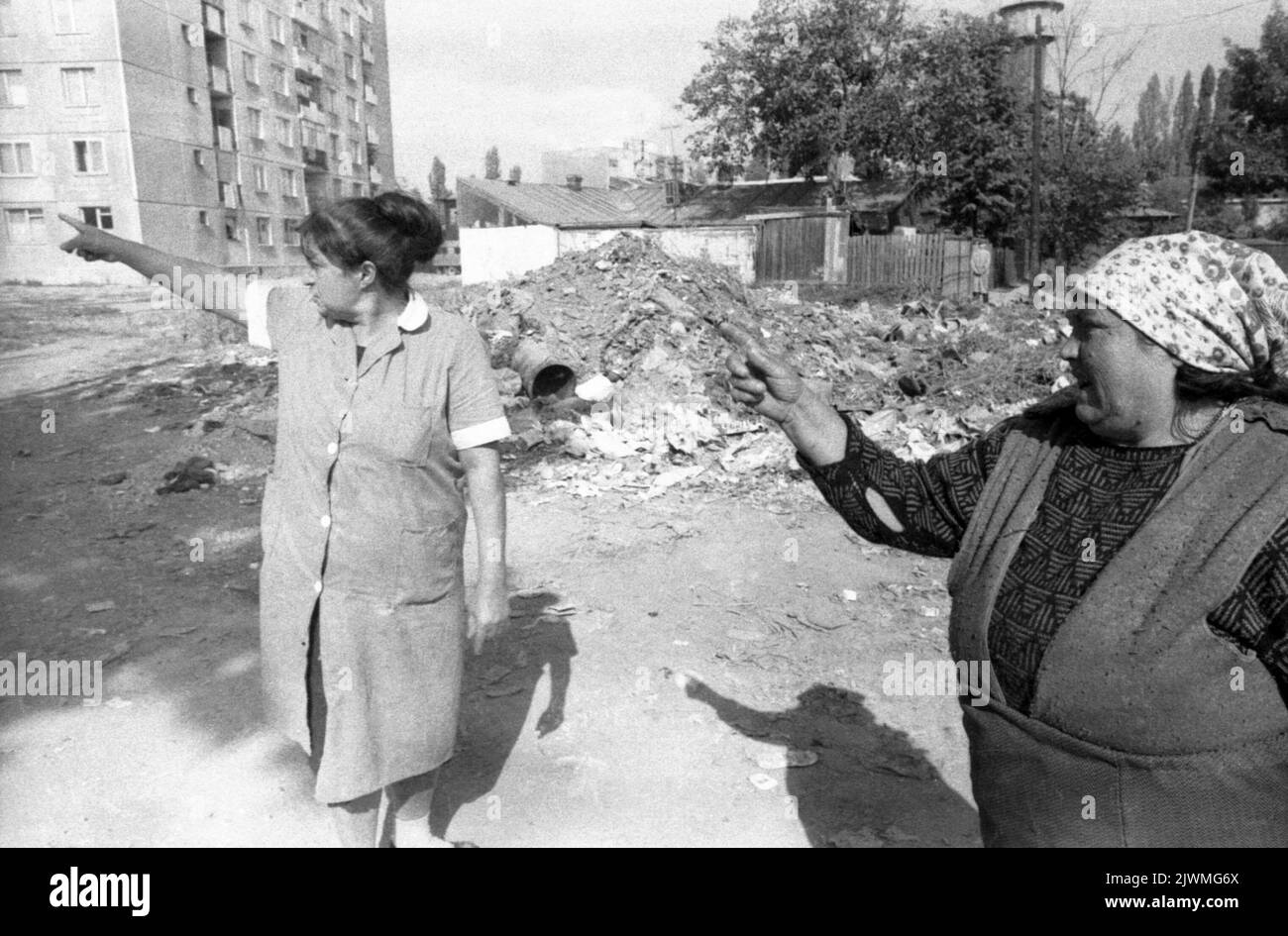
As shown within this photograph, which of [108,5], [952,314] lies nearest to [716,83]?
[952,314]

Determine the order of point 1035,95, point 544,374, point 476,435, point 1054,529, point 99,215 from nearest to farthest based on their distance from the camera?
1. point 1054,529
2. point 476,435
3. point 99,215
4. point 544,374
5. point 1035,95

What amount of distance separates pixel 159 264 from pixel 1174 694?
2628mm

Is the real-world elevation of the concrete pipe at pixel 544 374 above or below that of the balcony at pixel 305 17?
below

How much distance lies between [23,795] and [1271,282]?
11.5 feet

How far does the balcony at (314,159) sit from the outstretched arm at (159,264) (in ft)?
18.3

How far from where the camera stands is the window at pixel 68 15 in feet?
23.7

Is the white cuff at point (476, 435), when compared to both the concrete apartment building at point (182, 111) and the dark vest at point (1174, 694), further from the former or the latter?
the concrete apartment building at point (182, 111)

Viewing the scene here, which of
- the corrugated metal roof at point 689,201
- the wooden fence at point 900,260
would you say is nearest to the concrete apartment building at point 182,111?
the wooden fence at point 900,260

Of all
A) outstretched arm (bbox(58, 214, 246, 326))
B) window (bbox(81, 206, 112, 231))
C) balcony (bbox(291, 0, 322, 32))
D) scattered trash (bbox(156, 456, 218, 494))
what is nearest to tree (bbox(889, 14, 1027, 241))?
balcony (bbox(291, 0, 322, 32))

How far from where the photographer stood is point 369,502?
2033mm

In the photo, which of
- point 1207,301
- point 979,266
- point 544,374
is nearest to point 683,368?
point 544,374

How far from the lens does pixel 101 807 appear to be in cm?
281

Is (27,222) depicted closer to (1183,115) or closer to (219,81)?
(219,81)

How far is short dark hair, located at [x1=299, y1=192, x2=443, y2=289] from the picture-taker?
2004 millimetres
